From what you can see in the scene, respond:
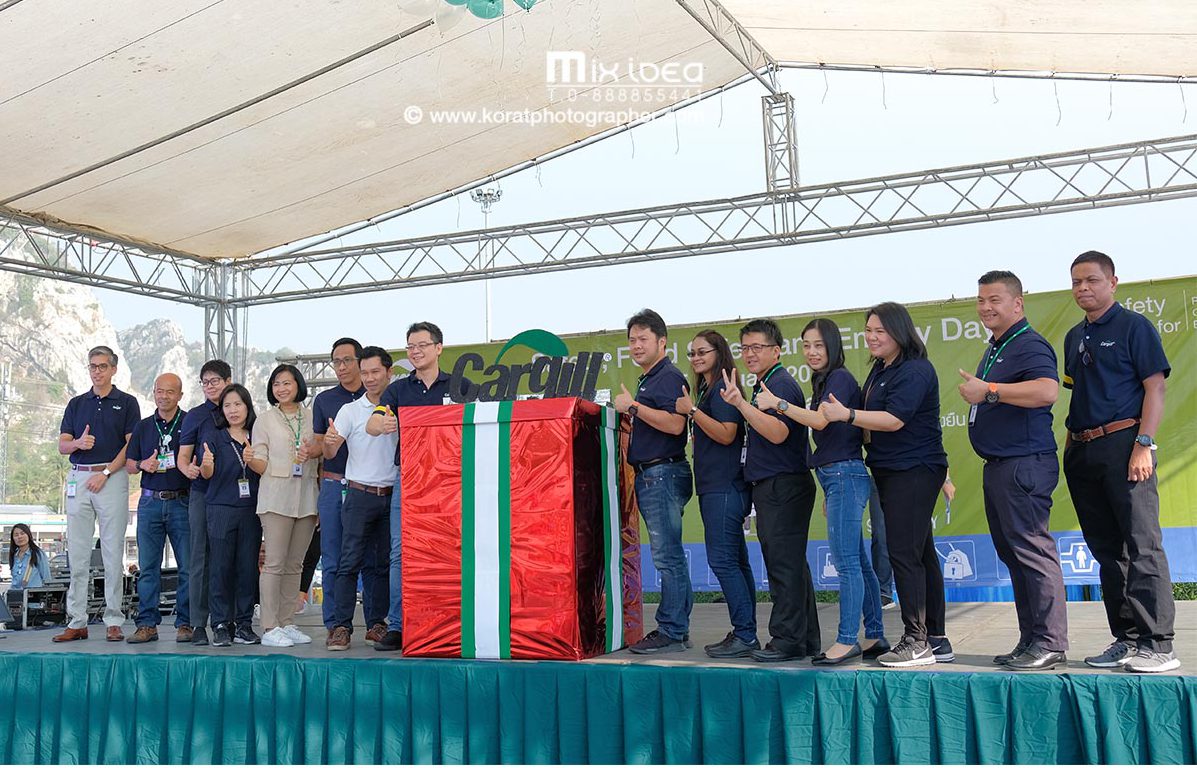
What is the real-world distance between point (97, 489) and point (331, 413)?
1284mm

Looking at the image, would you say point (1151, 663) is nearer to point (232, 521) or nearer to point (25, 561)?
point (232, 521)

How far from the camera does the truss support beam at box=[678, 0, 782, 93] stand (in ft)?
21.6

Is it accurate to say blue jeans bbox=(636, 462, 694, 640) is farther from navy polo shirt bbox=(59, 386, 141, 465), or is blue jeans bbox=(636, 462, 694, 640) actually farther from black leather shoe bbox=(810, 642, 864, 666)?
navy polo shirt bbox=(59, 386, 141, 465)

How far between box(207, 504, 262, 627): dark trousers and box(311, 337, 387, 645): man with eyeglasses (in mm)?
345

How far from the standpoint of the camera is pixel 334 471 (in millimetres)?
4168

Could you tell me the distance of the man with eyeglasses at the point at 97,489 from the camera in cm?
451

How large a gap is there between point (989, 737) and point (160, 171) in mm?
6545

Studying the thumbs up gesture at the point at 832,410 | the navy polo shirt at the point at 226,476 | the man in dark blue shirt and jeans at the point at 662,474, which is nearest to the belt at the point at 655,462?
the man in dark blue shirt and jeans at the point at 662,474

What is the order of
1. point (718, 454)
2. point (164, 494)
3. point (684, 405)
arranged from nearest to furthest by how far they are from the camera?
point (684, 405) < point (718, 454) < point (164, 494)

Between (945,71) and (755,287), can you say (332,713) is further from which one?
(755,287)

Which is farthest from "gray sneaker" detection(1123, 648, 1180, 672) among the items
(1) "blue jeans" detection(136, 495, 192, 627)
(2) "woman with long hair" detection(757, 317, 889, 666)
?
(1) "blue jeans" detection(136, 495, 192, 627)

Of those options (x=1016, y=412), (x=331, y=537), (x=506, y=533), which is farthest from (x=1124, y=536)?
(x=331, y=537)

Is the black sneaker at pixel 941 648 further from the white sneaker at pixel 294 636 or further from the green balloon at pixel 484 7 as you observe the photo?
the green balloon at pixel 484 7

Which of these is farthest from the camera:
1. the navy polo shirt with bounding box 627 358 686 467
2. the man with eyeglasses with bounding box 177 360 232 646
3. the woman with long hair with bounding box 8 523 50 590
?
the woman with long hair with bounding box 8 523 50 590
